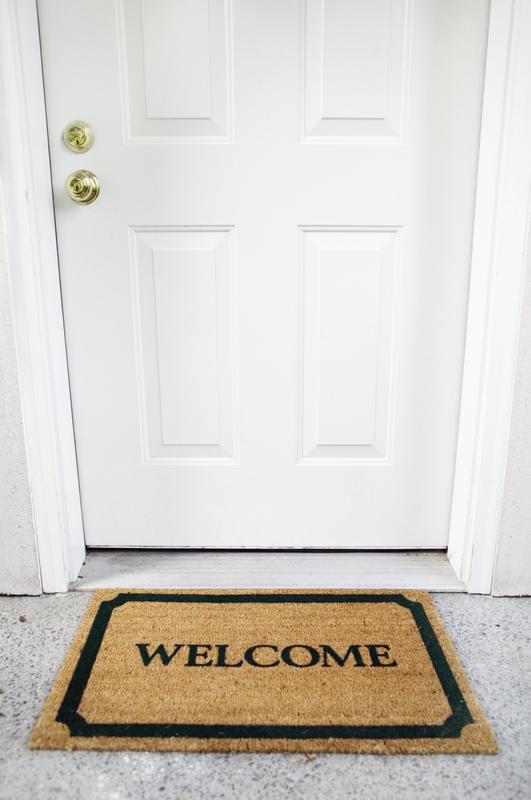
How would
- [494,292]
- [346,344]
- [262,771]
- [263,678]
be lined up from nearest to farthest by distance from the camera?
[262,771], [263,678], [494,292], [346,344]

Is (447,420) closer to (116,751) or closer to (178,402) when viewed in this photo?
(178,402)

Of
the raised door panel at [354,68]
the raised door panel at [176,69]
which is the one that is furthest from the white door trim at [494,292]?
the raised door panel at [176,69]

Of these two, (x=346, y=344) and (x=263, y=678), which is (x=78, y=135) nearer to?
(x=346, y=344)

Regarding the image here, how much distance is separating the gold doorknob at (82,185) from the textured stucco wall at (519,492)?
89 centimetres

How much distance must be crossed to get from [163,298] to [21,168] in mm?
377

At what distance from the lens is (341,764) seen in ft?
3.40

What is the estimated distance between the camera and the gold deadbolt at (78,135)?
1309 mm

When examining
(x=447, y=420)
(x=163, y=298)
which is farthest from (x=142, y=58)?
(x=447, y=420)

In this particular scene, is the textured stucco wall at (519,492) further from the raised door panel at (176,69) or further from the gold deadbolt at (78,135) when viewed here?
the gold deadbolt at (78,135)

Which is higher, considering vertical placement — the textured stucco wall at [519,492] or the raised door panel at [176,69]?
the raised door panel at [176,69]

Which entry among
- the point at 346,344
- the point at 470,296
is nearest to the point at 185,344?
the point at 346,344

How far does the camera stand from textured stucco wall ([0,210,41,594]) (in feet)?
4.28

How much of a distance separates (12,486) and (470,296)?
1.07 meters

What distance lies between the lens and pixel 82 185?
1.32 metres
